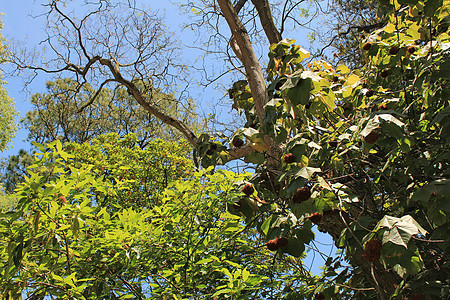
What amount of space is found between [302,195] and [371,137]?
0.45 m

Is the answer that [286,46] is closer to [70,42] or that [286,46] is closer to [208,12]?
[208,12]

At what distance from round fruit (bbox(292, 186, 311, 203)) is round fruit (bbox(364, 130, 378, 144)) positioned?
15.4 inches

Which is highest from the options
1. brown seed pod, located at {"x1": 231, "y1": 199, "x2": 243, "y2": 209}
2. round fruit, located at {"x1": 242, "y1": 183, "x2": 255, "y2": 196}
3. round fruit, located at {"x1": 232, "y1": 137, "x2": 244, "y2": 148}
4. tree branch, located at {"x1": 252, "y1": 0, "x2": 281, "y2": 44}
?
tree branch, located at {"x1": 252, "y1": 0, "x2": 281, "y2": 44}

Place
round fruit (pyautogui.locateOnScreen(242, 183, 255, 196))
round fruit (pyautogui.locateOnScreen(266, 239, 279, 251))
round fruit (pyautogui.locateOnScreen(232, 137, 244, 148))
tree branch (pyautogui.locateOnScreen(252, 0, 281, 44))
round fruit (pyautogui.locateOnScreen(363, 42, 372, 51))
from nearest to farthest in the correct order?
round fruit (pyautogui.locateOnScreen(266, 239, 279, 251)) < round fruit (pyautogui.locateOnScreen(242, 183, 255, 196)) < round fruit (pyautogui.locateOnScreen(232, 137, 244, 148)) < round fruit (pyautogui.locateOnScreen(363, 42, 372, 51)) < tree branch (pyautogui.locateOnScreen(252, 0, 281, 44))

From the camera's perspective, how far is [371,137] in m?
1.83

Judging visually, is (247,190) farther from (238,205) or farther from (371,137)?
(371,137)

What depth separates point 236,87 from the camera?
359 cm

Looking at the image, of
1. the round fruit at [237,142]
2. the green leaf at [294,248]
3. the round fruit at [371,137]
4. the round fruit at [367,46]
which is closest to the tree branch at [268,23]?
the round fruit at [367,46]

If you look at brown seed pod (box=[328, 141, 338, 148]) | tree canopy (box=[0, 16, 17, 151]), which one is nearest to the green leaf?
brown seed pod (box=[328, 141, 338, 148])

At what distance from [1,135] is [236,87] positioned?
15.0 m

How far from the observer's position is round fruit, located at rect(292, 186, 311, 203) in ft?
6.25

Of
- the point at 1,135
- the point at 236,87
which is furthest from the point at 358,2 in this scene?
the point at 1,135

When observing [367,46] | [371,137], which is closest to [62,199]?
[371,137]

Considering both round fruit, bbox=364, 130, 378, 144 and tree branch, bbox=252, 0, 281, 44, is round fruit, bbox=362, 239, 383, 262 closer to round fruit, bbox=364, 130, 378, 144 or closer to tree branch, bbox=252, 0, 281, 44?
round fruit, bbox=364, 130, 378, 144
